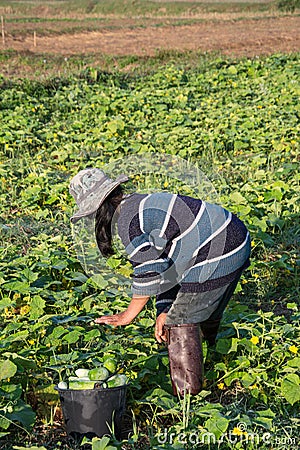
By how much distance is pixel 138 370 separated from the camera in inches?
123

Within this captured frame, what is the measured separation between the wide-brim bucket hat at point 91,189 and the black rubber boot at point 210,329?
0.85 m

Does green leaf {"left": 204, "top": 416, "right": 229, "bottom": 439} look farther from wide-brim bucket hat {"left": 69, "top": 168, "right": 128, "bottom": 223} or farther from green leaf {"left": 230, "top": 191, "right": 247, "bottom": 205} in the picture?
green leaf {"left": 230, "top": 191, "right": 247, "bottom": 205}

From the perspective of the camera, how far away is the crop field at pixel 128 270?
9.02ft

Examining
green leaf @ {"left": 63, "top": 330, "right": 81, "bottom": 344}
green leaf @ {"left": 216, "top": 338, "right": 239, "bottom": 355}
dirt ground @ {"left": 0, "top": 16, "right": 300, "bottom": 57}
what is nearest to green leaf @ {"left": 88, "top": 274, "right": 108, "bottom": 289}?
green leaf @ {"left": 63, "top": 330, "right": 81, "bottom": 344}

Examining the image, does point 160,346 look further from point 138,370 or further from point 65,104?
point 65,104

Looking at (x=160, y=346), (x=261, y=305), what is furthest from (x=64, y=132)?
(x=160, y=346)

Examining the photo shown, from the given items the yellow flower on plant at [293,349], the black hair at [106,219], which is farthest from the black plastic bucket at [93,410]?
the yellow flower on plant at [293,349]

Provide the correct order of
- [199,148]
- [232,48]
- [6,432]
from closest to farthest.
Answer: [6,432], [199,148], [232,48]

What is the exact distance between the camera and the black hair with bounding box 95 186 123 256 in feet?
9.48

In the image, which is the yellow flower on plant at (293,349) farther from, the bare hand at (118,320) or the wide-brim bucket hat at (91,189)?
the wide-brim bucket hat at (91,189)

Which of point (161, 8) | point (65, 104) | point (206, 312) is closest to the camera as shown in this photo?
point (206, 312)

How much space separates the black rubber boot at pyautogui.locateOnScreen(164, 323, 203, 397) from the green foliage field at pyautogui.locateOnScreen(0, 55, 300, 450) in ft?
0.26

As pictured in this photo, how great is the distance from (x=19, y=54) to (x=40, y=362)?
15.8 metres

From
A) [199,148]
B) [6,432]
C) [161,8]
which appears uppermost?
[6,432]
